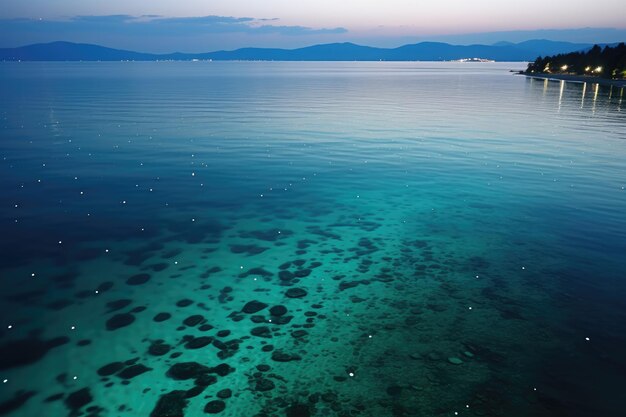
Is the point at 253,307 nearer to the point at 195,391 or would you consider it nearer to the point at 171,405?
the point at 195,391

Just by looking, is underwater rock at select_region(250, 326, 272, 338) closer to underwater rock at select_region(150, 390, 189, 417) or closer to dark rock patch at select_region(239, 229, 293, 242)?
underwater rock at select_region(150, 390, 189, 417)

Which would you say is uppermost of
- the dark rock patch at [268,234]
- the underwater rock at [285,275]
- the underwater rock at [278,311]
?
the dark rock patch at [268,234]

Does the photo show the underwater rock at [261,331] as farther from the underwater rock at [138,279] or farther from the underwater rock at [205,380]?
the underwater rock at [138,279]

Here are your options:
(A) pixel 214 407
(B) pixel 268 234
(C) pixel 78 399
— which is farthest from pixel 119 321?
(B) pixel 268 234

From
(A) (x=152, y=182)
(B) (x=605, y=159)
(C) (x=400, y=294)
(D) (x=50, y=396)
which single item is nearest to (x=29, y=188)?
(A) (x=152, y=182)

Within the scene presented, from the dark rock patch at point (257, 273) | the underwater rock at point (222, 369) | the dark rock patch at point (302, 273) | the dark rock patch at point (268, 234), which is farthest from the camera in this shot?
the dark rock patch at point (268, 234)

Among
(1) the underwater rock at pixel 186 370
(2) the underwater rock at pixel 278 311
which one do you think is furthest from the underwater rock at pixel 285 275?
(1) the underwater rock at pixel 186 370
